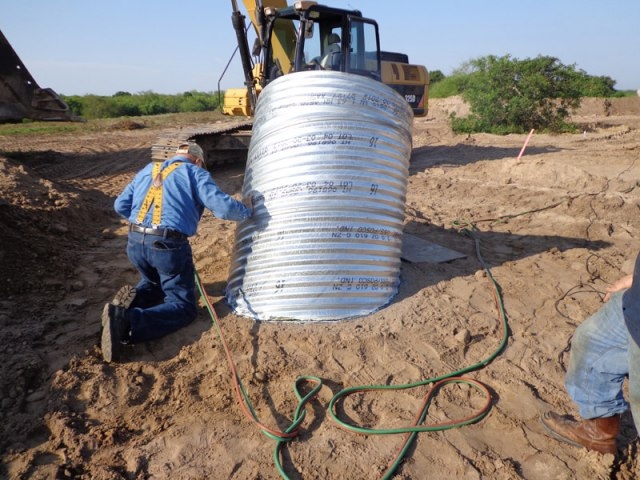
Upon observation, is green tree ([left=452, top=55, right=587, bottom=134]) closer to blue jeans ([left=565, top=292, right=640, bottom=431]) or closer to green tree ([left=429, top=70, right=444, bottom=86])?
blue jeans ([left=565, top=292, right=640, bottom=431])

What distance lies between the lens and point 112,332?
3711 mm

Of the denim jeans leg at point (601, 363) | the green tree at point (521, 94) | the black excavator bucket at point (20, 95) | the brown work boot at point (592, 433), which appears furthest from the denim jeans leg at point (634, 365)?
the green tree at point (521, 94)

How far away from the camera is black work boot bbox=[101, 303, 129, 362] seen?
12.2ft

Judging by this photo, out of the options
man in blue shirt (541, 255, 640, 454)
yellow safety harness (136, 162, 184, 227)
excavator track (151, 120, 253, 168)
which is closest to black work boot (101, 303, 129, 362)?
yellow safety harness (136, 162, 184, 227)

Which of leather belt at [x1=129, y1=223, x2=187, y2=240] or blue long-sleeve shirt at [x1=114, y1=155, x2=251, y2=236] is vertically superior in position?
blue long-sleeve shirt at [x1=114, y1=155, x2=251, y2=236]

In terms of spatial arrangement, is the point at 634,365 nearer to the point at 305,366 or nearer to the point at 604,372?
the point at 604,372

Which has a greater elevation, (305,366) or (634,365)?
(634,365)

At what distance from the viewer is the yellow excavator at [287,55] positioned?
29.5 feet

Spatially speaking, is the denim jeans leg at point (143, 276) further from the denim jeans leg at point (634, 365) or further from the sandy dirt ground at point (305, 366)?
the denim jeans leg at point (634, 365)

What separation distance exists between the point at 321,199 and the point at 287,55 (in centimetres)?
684

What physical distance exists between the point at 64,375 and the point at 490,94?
48.4ft

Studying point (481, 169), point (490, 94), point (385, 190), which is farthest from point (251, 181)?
point (490, 94)

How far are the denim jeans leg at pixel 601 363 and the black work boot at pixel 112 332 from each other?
2.88m

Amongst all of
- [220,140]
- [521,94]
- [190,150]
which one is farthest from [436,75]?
[190,150]
